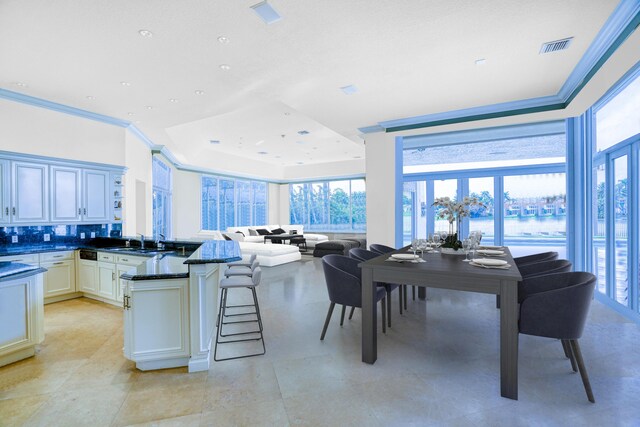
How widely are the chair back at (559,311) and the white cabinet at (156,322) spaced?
104 inches

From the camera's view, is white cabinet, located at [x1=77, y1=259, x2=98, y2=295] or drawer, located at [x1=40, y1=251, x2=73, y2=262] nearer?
drawer, located at [x1=40, y1=251, x2=73, y2=262]

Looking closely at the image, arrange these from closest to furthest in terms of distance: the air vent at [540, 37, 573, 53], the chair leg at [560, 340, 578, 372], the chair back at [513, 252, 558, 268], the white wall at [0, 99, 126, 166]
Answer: the chair leg at [560, 340, 578, 372]
the air vent at [540, 37, 573, 53]
the chair back at [513, 252, 558, 268]
the white wall at [0, 99, 126, 166]

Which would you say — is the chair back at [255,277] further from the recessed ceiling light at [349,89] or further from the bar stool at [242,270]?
the recessed ceiling light at [349,89]

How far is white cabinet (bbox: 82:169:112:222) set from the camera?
5020mm

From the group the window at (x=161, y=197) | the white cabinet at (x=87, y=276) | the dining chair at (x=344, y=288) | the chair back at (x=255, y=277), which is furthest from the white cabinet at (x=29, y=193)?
the dining chair at (x=344, y=288)

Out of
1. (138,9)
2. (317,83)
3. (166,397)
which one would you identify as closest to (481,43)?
(317,83)

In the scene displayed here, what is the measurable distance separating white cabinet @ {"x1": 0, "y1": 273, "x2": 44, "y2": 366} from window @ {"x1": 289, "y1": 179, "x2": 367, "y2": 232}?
423 inches

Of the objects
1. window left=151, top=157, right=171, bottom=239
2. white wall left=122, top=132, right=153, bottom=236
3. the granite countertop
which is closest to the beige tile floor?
the granite countertop

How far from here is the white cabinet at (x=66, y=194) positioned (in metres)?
4.67

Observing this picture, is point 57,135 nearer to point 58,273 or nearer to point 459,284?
point 58,273

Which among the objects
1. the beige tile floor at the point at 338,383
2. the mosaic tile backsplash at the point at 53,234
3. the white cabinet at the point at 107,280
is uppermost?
the mosaic tile backsplash at the point at 53,234

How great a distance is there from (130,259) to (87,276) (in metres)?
1.06

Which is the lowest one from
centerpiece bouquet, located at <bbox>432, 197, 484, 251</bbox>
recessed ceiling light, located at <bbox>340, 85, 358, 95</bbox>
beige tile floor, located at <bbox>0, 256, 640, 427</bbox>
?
beige tile floor, located at <bbox>0, 256, 640, 427</bbox>

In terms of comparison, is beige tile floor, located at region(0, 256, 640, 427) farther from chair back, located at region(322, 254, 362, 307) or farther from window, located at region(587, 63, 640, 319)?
window, located at region(587, 63, 640, 319)
